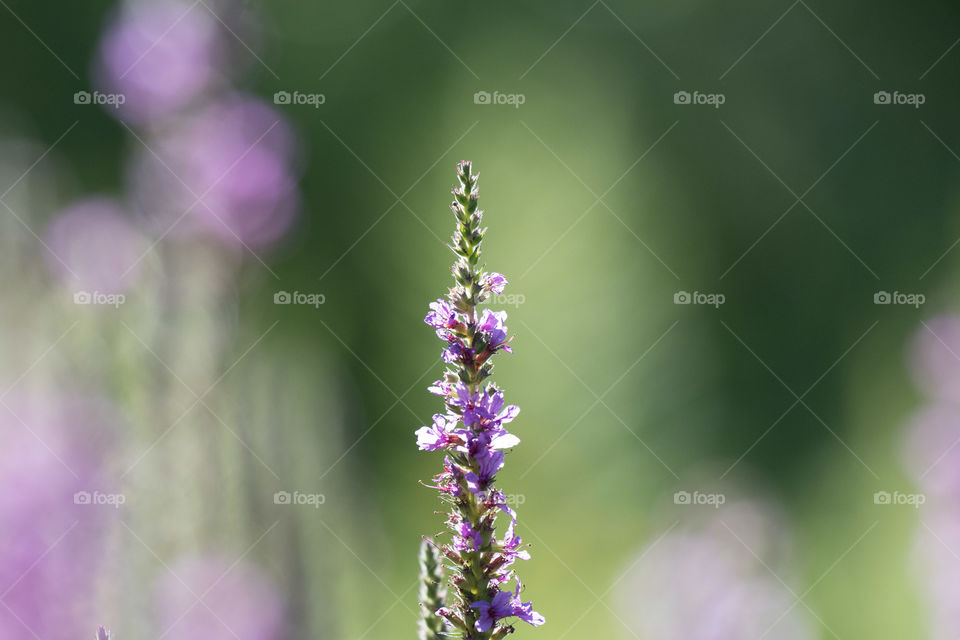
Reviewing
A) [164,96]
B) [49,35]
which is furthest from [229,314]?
[49,35]

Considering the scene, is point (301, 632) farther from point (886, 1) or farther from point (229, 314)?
point (886, 1)

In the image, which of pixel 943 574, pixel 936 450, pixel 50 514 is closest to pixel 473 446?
pixel 50 514

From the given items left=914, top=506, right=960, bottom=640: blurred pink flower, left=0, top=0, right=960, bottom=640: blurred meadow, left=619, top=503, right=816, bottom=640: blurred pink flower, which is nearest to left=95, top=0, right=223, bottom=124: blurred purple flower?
left=0, top=0, right=960, bottom=640: blurred meadow

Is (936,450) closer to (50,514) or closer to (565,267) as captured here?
(565,267)

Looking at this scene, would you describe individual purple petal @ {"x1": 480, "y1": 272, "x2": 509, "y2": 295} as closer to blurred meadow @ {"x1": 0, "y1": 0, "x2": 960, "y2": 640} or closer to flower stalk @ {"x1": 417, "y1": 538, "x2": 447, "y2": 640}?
flower stalk @ {"x1": 417, "y1": 538, "x2": 447, "y2": 640}

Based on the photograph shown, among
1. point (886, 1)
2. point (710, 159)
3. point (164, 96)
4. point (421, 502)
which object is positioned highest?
point (886, 1)

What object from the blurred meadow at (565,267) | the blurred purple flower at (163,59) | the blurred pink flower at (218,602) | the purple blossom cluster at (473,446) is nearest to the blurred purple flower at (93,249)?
the blurred meadow at (565,267)
